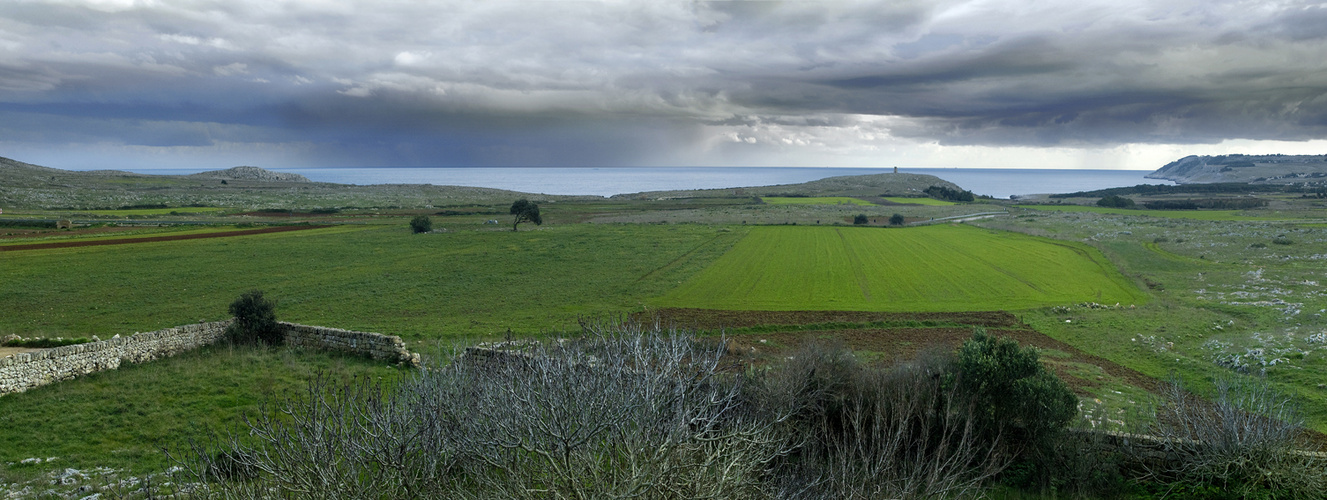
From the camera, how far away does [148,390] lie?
61.5 ft

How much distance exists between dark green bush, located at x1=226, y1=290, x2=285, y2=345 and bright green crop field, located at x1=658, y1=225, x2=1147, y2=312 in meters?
18.8

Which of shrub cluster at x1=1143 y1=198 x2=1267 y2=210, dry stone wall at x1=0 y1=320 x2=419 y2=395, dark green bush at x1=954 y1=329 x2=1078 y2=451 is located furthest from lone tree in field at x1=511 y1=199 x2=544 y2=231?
shrub cluster at x1=1143 y1=198 x2=1267 y2=210

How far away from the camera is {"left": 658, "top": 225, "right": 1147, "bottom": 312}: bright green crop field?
36312 mm

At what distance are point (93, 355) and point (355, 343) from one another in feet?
25.1

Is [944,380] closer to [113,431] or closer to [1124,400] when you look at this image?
[1124,400]

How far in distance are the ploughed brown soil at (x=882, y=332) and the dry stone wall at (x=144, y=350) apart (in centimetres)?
1076

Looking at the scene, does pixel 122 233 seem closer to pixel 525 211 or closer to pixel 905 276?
pixel 525 211

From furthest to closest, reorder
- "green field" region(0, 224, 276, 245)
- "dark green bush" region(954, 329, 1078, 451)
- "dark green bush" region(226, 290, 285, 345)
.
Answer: "green field" region(0, 224, 276, 245), "dark green bush" region(226, 290, 285, 345), "dark green bush" region(954, 329, 1078, 451)

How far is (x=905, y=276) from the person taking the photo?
1752 inches

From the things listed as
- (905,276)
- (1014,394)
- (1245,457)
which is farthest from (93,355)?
(905,276)

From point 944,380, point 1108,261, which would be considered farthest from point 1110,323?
point 1108,261

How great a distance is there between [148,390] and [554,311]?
1739 centimetres

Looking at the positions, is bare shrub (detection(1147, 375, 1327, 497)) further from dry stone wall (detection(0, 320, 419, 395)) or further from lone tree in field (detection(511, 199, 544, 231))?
lone tree in field (detection(511, 199, 544, 231))

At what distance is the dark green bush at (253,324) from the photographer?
83.7ft
